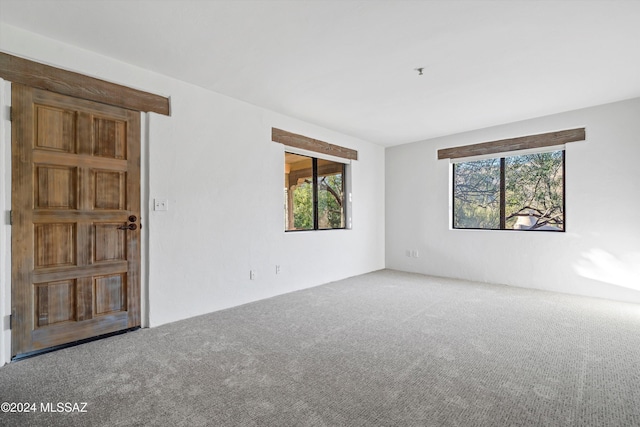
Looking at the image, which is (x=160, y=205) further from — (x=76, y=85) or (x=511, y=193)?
(x=511, y=193)

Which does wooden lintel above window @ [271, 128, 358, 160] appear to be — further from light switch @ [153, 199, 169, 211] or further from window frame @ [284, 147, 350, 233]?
light switch @ [153, 199, 169, 211]

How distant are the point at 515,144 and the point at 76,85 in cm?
547

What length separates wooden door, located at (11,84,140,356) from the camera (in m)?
2.32

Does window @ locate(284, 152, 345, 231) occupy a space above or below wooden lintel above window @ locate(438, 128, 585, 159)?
below

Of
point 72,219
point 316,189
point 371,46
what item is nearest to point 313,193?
point 316,189

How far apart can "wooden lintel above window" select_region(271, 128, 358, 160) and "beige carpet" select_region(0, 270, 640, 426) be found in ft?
7.58

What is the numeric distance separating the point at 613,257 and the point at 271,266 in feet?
14.6

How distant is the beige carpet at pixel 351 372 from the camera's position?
1659 mm

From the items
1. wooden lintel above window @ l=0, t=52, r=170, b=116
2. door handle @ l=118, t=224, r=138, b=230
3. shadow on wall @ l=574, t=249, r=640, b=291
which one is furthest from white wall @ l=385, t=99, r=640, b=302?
door handle @ l=118, t=224, r=138, b=230

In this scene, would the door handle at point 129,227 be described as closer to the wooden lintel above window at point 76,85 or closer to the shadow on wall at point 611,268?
the wooden lintel above window at point 76,85

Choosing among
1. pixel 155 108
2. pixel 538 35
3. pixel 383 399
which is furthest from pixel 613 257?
pixel 155 108

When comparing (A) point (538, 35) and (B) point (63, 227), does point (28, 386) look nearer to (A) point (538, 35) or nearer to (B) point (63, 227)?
(B) point (63, 227)

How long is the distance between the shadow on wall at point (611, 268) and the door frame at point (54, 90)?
5403 millimetres

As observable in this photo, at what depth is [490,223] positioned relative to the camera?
4.99m
